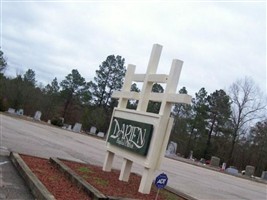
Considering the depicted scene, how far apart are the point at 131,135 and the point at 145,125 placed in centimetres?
74

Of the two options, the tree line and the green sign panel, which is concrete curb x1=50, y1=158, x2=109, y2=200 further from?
the tree line

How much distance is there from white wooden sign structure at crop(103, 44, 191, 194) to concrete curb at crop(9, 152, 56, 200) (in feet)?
7.74

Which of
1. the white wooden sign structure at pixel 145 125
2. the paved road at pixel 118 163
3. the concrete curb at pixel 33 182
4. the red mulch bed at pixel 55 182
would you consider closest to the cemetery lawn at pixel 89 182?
the red mulch bed at pixel 55 182

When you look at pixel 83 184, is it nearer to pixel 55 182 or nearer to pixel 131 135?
pixel 55 182


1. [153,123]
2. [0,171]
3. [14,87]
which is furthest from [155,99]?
[14,87]

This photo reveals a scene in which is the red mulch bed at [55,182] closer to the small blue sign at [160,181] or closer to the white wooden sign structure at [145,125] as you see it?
the small blue sign at [160,181]

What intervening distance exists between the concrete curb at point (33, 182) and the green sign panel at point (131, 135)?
2.41 meters

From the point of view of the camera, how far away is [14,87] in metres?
78.4

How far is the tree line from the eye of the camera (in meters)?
67.1

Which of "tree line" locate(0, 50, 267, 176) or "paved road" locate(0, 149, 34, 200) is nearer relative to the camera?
"paved road" locate(0, 149, 34, 200)

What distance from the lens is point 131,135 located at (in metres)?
10.3

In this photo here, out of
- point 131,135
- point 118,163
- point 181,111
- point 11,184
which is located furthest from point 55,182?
point 181,111

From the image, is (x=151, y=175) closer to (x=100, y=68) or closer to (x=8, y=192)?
(x=8, y=192)

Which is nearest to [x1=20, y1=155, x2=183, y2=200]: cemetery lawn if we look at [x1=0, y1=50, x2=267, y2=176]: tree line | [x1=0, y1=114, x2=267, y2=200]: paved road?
[x1=0, y1=114, x2=267, y2=200]: paved road
